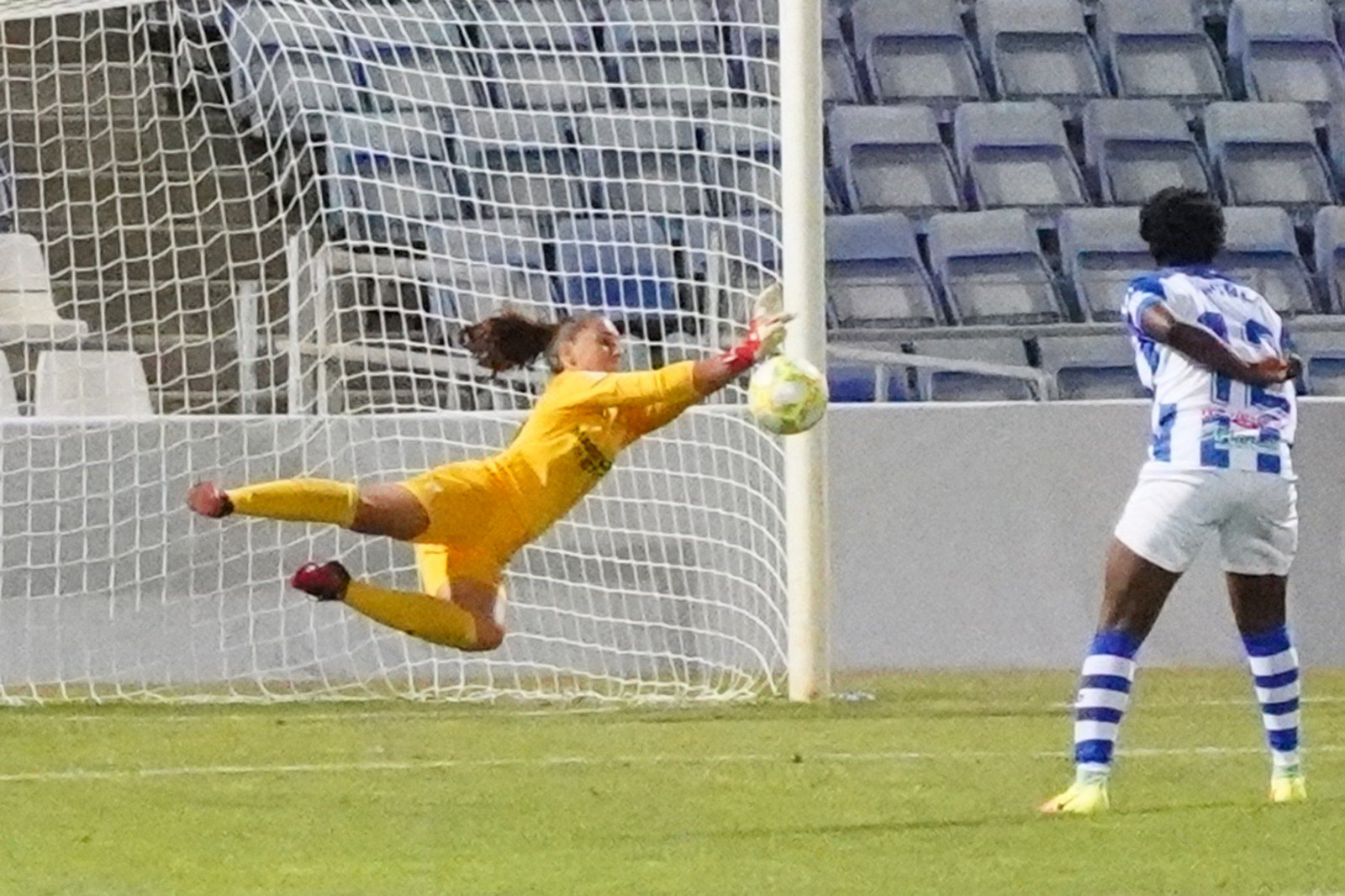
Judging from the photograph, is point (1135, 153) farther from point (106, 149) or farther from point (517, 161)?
point (106, 149)

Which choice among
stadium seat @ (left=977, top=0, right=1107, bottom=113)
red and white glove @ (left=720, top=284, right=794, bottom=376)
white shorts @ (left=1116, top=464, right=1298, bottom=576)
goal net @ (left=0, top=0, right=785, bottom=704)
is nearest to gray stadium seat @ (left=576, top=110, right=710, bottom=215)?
goal net @ (left=0, top=0, right=785, bottom=704)

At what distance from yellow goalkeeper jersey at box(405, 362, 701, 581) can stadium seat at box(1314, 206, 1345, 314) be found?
20.7 ft

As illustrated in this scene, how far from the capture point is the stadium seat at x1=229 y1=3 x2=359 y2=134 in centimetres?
1114

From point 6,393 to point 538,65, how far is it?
2.64 m

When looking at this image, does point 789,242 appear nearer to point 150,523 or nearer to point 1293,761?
point 150,523

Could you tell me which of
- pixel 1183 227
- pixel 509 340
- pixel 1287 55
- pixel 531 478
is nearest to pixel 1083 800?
pixel 1183 227

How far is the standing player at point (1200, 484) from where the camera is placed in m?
6.77

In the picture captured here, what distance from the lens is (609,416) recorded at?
Result: 8570 millimetres

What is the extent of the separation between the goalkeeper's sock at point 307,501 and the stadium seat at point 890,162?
635 cm

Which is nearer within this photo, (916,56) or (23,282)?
(23,282)

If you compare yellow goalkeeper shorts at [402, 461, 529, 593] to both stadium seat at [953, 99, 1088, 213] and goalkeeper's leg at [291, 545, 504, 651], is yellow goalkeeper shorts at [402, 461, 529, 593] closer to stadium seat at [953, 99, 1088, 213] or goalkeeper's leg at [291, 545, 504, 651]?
goalkeeper's leg at [291, 545, 504, 651]

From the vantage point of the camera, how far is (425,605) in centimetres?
831

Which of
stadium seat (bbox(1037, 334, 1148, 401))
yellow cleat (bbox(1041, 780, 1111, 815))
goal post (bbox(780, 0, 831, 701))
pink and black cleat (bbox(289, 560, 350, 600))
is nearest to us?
yellow cleat (bbox(1041, 780, 1111, 815))

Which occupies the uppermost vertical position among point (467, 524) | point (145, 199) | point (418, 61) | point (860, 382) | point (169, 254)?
point (418, 61)
